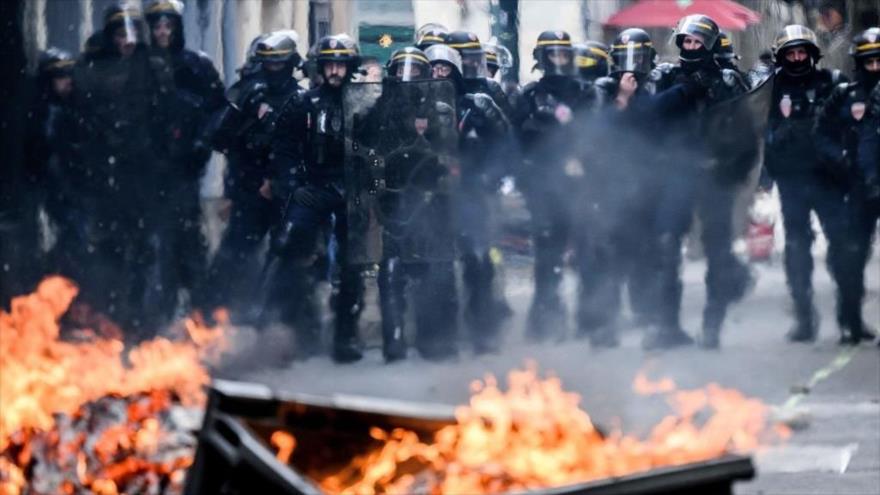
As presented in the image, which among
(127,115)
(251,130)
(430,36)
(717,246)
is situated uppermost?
(430,36)

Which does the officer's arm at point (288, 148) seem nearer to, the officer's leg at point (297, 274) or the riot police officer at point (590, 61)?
the officer's leg at point (297, 274)

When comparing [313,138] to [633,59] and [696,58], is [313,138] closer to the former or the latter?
[633,59]

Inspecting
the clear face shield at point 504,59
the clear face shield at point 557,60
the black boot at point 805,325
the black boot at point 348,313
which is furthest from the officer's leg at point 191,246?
the black boot at point 805,325

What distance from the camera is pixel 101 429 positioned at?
616 centimetres

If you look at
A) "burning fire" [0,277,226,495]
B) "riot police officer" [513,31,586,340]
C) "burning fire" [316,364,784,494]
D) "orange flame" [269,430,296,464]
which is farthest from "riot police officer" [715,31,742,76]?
"orange flame" [269,430,296,464]

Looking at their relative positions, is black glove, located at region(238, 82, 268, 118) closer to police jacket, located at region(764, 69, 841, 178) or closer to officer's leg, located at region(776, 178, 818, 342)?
police jacket, located at region(764, 69, 841, 178)

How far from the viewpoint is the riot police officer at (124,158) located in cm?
1288

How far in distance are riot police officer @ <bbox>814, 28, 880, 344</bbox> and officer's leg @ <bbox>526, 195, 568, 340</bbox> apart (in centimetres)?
176

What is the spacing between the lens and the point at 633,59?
1273 cm

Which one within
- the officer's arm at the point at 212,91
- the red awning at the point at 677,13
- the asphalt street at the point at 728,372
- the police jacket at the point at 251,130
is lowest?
the asphalt street at the point at 728,372

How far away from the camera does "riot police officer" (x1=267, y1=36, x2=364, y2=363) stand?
12156mm

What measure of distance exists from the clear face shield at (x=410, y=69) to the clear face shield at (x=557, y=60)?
78 centimetres

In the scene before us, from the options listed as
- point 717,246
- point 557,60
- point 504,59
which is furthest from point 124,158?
point 717,246

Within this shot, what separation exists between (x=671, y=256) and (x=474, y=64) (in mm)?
1779
